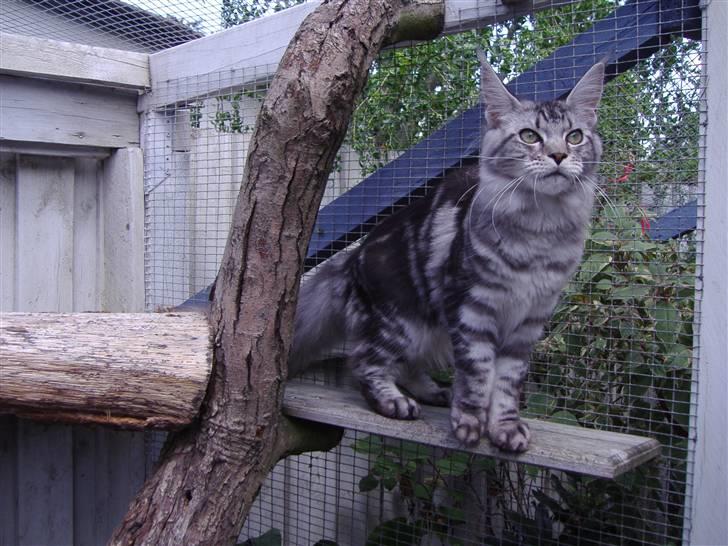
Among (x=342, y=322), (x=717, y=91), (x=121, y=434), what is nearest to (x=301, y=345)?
(x=342, y=322)

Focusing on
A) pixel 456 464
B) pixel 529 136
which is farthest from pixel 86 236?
pixel 529 136

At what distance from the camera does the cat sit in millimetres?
1416

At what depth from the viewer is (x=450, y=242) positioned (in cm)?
160

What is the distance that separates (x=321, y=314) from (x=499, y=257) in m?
0.62

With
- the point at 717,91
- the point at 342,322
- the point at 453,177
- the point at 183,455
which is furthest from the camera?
the point at 342,322

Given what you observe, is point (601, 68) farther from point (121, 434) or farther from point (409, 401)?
point (121, 434)

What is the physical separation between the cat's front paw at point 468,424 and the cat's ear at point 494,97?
636 mm

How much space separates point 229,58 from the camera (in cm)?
203

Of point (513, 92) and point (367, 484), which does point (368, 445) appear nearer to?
point (367, 484)

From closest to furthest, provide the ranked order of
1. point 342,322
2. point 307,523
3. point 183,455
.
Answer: point 183,455, point 342,322, point 307,523

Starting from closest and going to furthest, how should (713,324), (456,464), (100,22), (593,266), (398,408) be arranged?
(713,324) → (398,408) → (593,266) → (456,464) → (100,22)

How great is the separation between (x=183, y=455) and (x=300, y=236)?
0.52 meters

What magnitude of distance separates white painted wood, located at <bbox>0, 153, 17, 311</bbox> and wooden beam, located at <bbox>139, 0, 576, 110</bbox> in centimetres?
45

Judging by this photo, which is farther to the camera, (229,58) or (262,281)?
(229,58)
